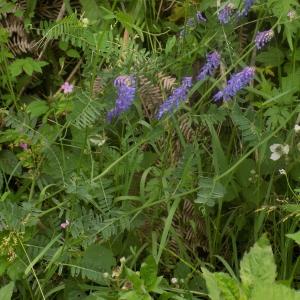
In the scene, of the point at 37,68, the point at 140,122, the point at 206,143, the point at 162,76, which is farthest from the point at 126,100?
the point at 37,68

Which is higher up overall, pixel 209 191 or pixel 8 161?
pixel 209 191

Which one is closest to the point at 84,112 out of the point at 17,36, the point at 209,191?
the point at 209,191

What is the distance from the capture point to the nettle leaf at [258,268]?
132 centimetres

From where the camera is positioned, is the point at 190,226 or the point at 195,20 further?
the point at 190,226

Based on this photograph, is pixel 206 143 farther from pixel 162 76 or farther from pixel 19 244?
pixel 19 244

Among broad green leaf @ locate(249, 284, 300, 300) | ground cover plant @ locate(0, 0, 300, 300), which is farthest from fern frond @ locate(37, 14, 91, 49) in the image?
broad green leaf @ locate(249, 284, 300, 300)

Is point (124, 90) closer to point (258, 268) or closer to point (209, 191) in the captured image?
point (209, 191)

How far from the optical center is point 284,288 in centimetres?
120

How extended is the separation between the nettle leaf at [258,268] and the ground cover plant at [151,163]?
149 millimetres

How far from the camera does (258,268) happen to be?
4.38ft

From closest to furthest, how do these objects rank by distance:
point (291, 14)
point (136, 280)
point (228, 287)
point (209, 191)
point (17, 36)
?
1. point (228, 287)
2. point (136, 280)
3. point (209, 191)
4. point (291, 14)
5. point (17, 36)

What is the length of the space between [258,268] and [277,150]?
29.4 inches

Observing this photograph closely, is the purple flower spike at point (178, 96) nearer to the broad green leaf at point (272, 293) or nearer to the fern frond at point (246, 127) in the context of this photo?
the fern frond at point (246, 127)

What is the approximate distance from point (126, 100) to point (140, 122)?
224 millimetres
